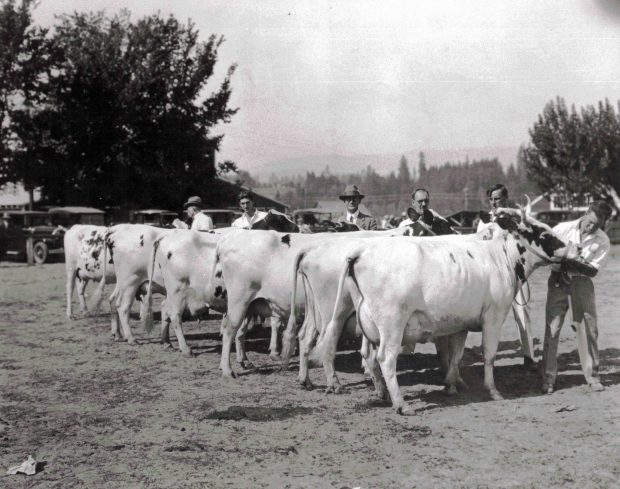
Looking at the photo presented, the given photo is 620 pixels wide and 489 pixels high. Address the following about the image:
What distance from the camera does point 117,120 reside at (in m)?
36.8

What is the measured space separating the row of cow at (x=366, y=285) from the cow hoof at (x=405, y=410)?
0.05 feet

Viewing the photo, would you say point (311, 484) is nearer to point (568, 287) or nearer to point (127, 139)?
point (568, 287)

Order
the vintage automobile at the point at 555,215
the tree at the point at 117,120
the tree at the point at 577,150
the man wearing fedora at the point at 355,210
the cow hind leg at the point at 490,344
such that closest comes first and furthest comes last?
the cow hind leg at the point at 490,344 < the man wearing fedora at the point at 355,210 < the tree at the point at 117,120 < the tree at the point at 577,150 < the vintage automobile at the point at 555,215

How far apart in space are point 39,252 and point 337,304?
78.6 ft

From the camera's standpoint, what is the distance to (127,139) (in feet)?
122

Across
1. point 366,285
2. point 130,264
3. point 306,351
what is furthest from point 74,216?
point 366,285

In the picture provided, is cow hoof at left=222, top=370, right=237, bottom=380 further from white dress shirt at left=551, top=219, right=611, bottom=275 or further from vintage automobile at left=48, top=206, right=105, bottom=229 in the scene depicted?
vintage automobile at left=48, top=206, right=105, bottom=229

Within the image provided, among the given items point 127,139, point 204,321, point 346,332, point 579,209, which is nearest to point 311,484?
point 346,332

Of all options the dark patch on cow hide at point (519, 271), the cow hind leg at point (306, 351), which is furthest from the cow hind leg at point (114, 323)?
the dark patch on cow hide at point (519, 271)

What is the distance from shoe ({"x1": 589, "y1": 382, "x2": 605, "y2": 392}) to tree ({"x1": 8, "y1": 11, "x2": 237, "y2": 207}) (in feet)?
105

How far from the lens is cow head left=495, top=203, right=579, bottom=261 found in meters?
7.58

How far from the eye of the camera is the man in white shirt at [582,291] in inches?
293

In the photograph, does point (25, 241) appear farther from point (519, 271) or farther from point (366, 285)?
point (519, 271)

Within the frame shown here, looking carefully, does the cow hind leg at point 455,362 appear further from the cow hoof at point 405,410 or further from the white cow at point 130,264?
the white cow at point 130,264
